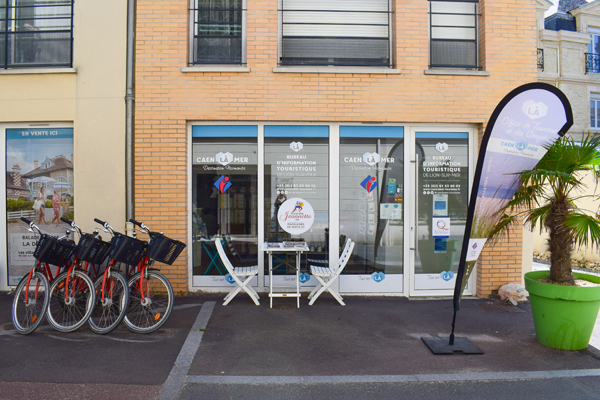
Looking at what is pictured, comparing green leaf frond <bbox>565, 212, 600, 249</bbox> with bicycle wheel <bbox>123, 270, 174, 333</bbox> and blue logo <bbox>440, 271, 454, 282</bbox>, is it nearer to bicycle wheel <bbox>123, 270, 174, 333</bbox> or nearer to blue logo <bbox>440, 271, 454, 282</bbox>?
blue logo <bbox>440, 271, 454, 282</bbox>

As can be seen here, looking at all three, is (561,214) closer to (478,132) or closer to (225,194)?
(478,132)

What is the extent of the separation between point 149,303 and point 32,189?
3400 millimetres

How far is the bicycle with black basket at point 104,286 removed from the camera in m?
4.58

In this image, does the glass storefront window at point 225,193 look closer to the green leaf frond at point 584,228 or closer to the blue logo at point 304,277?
the blue logo at point 304,277

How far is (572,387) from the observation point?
11.6 ft

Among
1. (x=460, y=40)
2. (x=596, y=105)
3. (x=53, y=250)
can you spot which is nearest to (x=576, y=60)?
(x=596, y=105)

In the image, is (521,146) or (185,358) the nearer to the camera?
(185,358)

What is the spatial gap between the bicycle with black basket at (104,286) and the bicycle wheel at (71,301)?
Answer: 99mm

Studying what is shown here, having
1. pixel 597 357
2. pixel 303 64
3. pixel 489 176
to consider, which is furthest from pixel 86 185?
pixel 597 357

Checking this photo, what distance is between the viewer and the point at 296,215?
6199mm

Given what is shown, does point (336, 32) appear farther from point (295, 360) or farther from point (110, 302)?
point (110, 302)

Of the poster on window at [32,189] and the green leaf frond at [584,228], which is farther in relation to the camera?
the poster on window at [32,189]

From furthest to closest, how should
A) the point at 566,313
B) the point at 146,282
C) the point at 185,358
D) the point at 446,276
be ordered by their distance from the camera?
the point at 446,276 → the point at 146,282 → the point at 566,313 → the point at 185,358

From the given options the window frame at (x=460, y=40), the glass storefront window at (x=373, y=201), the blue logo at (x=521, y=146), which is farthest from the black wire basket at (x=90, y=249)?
the window frame at (x=460, y=40)
